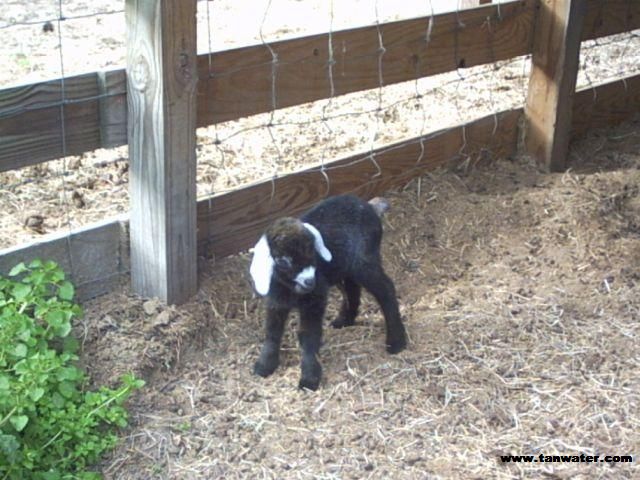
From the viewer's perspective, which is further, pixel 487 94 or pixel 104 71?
pixel 487 94

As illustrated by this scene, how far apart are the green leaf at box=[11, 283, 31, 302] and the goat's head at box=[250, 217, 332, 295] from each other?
1003 mm

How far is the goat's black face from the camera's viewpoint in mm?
4414

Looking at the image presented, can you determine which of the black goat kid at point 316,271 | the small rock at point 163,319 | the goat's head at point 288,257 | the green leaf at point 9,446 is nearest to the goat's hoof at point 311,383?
the black goat kid at point 316,271

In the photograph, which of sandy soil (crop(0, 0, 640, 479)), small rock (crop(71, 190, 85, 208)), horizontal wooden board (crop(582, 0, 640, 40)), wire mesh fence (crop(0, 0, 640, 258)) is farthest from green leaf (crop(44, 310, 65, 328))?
horizontal wooden board (crop(582, 0, 640, 40))

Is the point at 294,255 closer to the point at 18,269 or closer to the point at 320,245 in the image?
the point at 320,245

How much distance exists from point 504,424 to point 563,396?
36 centimetres

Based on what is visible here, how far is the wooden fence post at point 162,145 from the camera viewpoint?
4.45 meters

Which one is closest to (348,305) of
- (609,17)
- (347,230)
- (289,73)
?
(347,230)

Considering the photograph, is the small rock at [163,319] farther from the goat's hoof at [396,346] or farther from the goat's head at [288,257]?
the goat's hoof at [396,346]

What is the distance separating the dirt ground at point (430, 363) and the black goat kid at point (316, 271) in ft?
0.48

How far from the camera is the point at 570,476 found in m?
4.14

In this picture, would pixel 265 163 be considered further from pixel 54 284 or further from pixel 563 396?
pixel 563 396

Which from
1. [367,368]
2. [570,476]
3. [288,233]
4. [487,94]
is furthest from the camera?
[487,94]

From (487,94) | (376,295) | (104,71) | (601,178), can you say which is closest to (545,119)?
(601,178)
